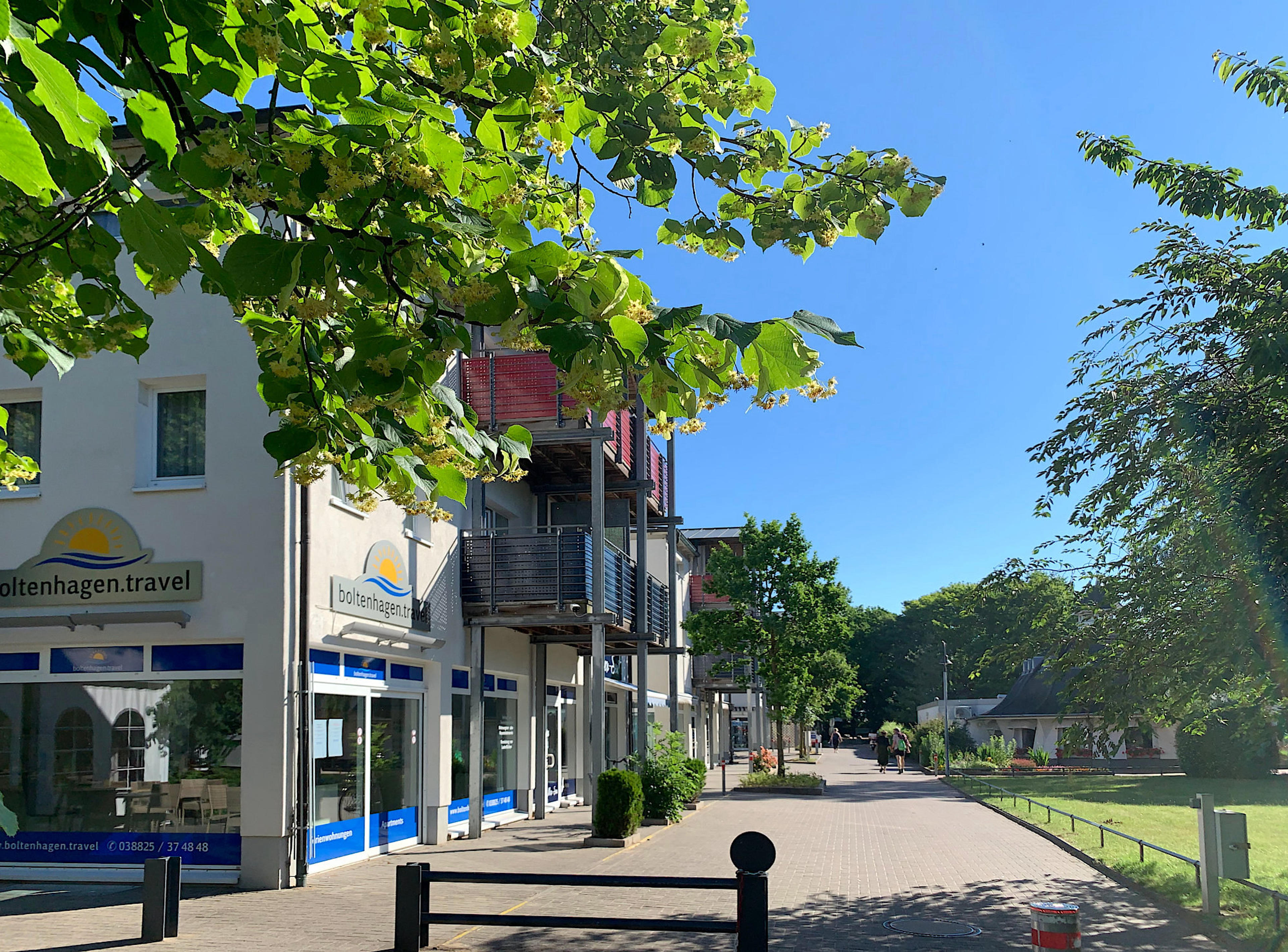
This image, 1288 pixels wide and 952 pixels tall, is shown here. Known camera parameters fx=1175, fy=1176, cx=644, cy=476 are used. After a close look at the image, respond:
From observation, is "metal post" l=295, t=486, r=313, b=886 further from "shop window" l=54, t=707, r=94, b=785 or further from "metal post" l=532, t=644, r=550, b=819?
"metal post" l=532, t=644, r=550, b=819

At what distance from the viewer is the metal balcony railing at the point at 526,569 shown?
18594 millimetres

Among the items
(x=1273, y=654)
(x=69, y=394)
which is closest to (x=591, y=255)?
(x=1273, y=654)

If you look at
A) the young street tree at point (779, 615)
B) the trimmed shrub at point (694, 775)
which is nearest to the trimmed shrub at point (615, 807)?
the trimmed shrub at point (694, 775)

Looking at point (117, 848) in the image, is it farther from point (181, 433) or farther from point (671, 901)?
point (671, 901)

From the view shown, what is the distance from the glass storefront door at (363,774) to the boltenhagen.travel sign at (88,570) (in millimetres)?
2344

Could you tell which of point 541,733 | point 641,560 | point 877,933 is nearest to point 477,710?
point 541,733

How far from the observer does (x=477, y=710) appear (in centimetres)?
1883

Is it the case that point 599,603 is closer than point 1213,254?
No

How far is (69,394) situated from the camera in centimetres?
1393

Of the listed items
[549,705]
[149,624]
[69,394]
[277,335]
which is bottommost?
[549,705]

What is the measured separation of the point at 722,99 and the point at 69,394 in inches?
462

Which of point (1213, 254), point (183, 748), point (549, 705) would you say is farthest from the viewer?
point (549, 705)

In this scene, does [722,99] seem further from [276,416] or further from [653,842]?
[653,842]

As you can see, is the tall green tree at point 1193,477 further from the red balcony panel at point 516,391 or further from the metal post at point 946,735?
the metal post at point 946,735
